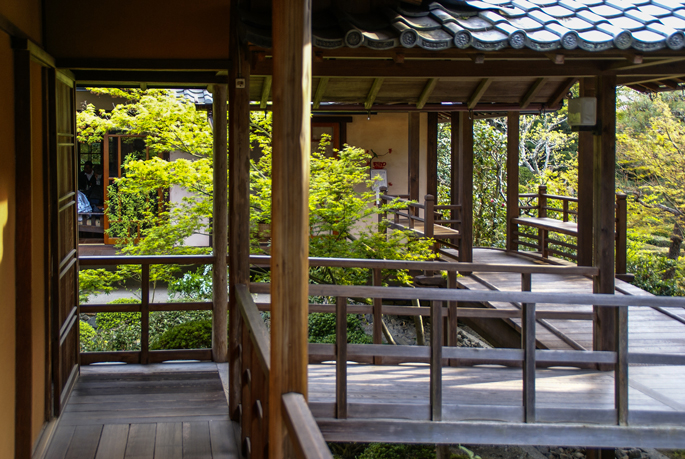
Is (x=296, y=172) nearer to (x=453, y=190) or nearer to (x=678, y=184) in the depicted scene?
(x=453, y=190)

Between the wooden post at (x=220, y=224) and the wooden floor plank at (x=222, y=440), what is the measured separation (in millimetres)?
1482

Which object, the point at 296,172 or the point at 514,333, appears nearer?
the point at 296,172

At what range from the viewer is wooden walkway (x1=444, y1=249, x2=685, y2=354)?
608cm

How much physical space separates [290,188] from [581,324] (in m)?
5.63

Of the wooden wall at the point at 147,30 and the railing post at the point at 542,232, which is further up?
the wooden wall at the point at 147,30

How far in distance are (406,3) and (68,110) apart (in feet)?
9.25

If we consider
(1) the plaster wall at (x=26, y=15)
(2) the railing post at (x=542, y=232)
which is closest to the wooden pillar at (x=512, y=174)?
(2) the railing post at (x=542, y=232)

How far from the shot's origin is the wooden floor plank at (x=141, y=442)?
3.68 meters

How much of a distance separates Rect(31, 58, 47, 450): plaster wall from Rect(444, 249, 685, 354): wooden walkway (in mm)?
4426

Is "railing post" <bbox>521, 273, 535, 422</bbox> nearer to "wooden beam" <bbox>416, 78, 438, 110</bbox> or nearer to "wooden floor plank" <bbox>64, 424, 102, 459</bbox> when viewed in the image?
"wooden floor plank" <bbox>64, 424, 102, 459</bbox>

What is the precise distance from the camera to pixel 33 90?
3822 millimetres

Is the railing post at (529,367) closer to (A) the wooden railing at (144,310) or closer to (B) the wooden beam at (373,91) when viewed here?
(A) the wooden railing at (144,310)

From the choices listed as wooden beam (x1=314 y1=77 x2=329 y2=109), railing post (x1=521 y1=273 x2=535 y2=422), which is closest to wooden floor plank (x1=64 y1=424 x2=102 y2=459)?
railing post (x1=521 y1=273 x2=535 y2=422)

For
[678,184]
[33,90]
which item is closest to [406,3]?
[33,90]
